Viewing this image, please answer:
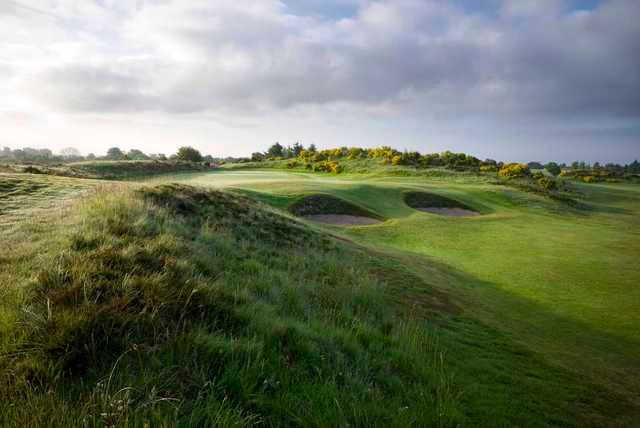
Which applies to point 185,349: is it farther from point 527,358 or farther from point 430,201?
point 430,201

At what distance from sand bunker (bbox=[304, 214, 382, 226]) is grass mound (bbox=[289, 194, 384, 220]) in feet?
1.28

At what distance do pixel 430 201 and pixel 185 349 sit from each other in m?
30.8

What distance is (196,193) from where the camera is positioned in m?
12.9

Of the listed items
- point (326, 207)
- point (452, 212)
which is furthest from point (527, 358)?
point (452, 212)

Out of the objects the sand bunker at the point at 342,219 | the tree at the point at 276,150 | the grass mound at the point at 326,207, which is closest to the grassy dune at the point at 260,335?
the sand bunker at the point at 342,219

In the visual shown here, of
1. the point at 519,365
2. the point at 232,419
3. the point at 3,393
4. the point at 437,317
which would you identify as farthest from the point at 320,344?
the point at 437,317

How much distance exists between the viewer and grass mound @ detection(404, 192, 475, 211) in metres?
31.0

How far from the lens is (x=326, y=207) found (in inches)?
998

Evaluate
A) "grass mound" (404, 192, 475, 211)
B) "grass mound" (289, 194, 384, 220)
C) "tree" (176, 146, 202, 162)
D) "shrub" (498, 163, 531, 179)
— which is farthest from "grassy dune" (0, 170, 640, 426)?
"tree" (176, 146, 202, 162)

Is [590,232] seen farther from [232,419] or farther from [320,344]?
[232,419]

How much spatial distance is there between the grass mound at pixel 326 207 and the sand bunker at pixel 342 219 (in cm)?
39

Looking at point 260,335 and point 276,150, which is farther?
point 276,150

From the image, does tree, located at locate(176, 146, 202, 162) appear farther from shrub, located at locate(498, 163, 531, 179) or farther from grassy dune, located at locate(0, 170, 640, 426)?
grassy dune, located at locate(0, 170, 640, 426)

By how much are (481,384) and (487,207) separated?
3067 centimetres
